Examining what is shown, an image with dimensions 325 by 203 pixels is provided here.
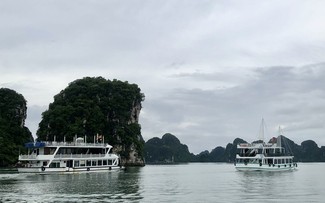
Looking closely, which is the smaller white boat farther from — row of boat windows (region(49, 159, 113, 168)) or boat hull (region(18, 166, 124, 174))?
boat hull (region(18, 166, 124, 174))

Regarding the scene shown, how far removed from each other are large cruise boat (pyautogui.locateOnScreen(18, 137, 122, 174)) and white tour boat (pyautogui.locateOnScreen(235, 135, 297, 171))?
2493cm

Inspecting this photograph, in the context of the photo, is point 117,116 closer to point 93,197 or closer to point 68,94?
point 68,94

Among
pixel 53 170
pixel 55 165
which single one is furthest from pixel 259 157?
pixel 53 170

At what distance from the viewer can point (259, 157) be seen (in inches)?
3438

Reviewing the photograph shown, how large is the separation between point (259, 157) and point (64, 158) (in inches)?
1415

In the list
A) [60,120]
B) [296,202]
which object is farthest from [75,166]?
[296,202]

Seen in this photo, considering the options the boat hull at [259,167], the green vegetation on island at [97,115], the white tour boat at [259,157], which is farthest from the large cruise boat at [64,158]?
the white tour boat at [259,157]

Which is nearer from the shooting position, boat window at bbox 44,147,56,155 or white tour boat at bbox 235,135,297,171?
boat window at bbox 44,147,56,155

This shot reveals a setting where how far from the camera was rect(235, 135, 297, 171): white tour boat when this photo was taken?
87.3 meters

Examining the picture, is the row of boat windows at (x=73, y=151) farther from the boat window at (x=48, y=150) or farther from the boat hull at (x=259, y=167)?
the boat hull at (x=259, y=167)

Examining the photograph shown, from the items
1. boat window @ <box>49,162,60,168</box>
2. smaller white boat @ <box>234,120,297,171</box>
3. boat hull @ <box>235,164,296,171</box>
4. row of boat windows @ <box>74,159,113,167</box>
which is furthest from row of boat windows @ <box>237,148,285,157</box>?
boat window @ <box>49,162,60,168</box>

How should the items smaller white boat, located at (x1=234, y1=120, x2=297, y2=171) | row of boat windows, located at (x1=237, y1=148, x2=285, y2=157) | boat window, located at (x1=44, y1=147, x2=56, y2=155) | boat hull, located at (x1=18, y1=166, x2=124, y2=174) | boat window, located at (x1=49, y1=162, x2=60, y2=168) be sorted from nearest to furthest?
1. boat hull, located at (x1=18, y1=166, x2=124, y2=174)
2. boat window, located at (x1=44, y1=147, x2=56, y2=155)
3. boat window, located at (x1=49, y1=162, x2=60, y2=168)
4. smaller white boat, located at (x1=234, y1=120, x2=297, y2=171)
5. row of boat windows, located at (x1=237, y1=148, x2=285, y2=157)

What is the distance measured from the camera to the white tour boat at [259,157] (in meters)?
87.3

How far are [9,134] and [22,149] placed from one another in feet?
23.5
